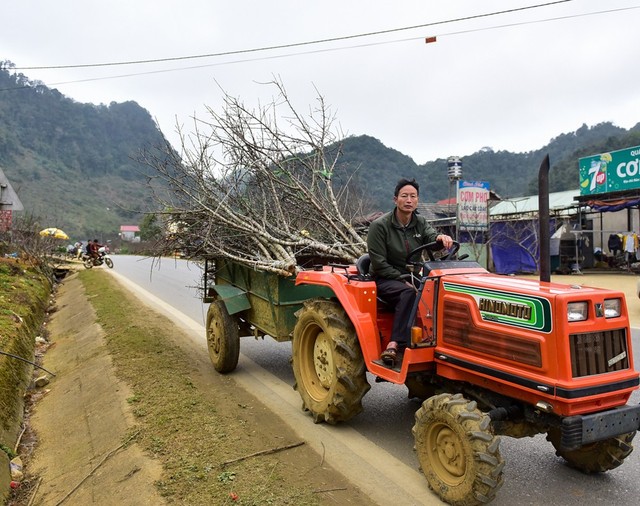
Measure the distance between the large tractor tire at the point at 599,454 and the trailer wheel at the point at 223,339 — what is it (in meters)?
3.74

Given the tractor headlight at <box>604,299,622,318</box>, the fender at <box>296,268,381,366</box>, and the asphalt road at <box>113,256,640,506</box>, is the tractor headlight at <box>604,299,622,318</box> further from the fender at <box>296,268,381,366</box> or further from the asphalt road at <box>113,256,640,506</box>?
the fender at <box>296,268,381,366</box>

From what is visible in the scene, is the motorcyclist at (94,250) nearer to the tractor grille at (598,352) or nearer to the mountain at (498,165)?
the mountain at (498,165)

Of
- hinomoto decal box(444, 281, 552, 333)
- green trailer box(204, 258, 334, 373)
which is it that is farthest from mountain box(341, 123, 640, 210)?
hinomoto decal box(444, 281, 552, 333)

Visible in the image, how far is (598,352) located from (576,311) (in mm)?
298

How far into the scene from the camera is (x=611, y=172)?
19516 mm

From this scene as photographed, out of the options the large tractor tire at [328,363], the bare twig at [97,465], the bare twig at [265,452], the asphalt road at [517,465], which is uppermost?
the large tractor tire at [328,363]

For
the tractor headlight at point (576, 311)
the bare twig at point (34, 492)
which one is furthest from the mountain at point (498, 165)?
the tractor headlight at point (576, 311)

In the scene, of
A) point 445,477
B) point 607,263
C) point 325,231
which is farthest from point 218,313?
point 607,263

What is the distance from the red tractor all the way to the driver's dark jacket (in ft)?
0.40

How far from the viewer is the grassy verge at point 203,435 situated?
11.0 feet

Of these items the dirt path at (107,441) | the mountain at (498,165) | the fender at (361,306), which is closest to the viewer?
the dirt path at (107,441)

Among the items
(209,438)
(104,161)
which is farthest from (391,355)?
(104,161)

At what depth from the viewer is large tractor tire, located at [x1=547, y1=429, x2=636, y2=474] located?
3285 millimetres

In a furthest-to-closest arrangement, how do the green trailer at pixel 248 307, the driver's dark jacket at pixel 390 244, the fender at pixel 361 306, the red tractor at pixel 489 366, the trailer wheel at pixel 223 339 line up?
1. the trailer wheel at pixel 223 339
2. the green trailer at pixel 248 307
3. the driver's dark jacket at pixel 390 244
4. the fender at pixel 361 306
5. the red tractor at pixel 489 366
